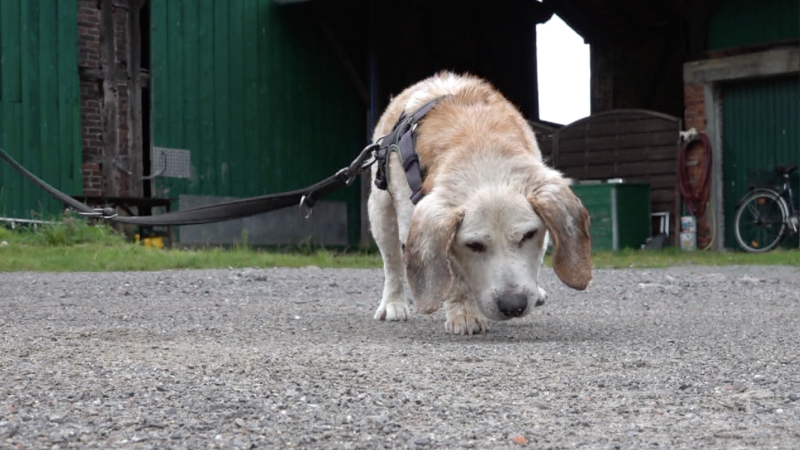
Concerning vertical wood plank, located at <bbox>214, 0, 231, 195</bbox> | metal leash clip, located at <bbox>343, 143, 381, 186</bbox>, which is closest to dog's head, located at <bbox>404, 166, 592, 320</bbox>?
metal leash clip, located at <bbox>343, 143, 381, 186</bbox>

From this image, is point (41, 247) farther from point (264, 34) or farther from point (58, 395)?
point (58, 395)

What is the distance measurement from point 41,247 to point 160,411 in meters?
8.21

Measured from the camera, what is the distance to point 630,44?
1883cm

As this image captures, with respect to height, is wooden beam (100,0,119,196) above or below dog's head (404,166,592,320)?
above

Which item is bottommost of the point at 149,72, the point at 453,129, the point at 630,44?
the point at 453,129

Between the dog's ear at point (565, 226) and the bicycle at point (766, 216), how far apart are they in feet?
33.7

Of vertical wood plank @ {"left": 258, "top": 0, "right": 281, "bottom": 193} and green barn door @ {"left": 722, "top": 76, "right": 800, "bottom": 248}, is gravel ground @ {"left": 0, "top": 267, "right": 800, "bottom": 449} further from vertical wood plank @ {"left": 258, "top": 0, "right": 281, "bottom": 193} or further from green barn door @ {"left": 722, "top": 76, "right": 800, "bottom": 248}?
vertical wood plank @ {"left": 258, "top": 0, "right": 281, "bottom": 193}

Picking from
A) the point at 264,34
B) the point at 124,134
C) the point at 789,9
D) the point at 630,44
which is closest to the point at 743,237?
the point at 789,9

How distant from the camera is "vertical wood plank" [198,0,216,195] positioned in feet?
46.8

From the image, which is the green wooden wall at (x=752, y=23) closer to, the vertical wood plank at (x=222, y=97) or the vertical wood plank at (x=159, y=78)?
the vertical wood plank at (x=222, y=97)

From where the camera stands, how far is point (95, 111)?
1266 centimetres

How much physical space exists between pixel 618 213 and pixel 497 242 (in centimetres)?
1125

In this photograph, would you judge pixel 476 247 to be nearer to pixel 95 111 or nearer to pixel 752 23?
pixel 95 111

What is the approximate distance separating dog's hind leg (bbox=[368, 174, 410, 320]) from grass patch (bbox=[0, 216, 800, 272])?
4.39 metres
